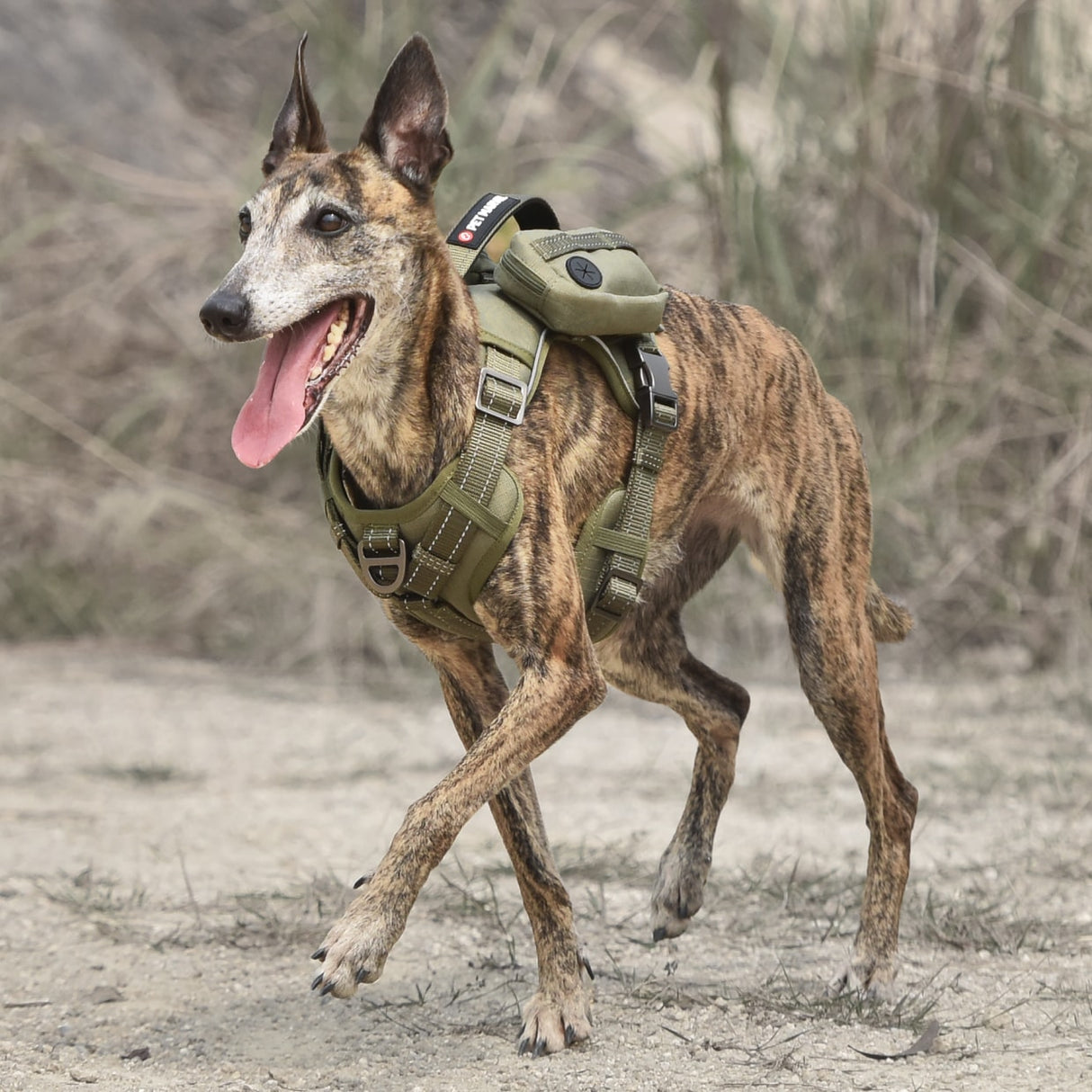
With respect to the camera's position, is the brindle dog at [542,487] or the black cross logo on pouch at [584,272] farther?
the black cross logo on pouch at [584,272]

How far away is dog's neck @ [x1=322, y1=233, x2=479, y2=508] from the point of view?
3250 mm

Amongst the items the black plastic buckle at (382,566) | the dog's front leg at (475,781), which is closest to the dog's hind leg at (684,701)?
the dog's front leg at (475,781)

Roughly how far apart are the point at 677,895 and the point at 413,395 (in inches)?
61.0

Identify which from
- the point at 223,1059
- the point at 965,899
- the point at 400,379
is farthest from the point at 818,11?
the point at 223,1059

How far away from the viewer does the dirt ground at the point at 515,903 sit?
11.0 feet

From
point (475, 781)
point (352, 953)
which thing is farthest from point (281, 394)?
point (352, 953)

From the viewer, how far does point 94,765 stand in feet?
21.4

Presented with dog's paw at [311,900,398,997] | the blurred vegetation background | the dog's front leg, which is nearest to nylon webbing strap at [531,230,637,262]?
the dog's front leg

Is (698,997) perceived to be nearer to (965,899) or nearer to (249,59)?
(965,899)

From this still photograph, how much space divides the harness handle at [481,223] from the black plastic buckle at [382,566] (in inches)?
25.3

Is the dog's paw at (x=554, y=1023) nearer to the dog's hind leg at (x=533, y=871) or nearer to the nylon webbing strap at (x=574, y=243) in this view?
the dog's hind leg at (x=533, y=871)

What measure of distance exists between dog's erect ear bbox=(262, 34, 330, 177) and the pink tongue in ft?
1.69

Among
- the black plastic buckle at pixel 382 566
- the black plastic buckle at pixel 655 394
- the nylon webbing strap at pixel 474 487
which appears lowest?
the black plastic buckle at pixel 382 566

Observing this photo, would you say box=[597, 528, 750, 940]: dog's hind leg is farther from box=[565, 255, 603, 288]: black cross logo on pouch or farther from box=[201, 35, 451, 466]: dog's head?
box=[201, 35, 451, 466]: dog's head
